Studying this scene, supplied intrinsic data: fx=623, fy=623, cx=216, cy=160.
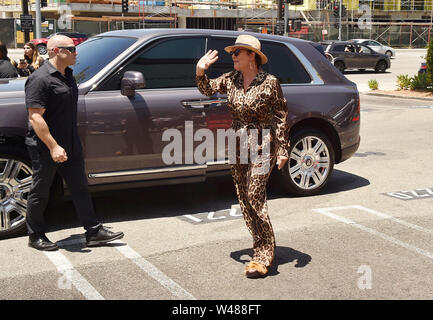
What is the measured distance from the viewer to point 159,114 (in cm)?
615

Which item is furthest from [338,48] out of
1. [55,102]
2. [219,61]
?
[55,102]

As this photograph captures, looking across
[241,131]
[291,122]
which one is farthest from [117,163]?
[291,122]

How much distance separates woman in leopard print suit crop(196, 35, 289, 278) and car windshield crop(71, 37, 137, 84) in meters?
1.65

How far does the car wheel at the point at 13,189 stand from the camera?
5578mm

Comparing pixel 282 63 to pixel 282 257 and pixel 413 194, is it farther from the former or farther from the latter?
pixel 282 257

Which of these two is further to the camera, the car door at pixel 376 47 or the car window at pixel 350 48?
the car door at pixel 376 47

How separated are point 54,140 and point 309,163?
326 cm

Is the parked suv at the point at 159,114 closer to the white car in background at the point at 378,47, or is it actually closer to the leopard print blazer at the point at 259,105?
the leopard print blazer at the point at 259,105

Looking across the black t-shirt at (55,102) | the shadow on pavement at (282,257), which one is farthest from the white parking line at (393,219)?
the black t-shirt at (55,102)

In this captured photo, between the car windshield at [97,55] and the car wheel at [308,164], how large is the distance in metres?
2.18

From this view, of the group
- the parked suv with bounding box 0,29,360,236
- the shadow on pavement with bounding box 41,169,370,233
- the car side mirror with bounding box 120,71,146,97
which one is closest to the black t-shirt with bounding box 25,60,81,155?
the parked suv with bounding box 0,29,360,236

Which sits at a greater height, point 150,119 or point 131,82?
point 131,82

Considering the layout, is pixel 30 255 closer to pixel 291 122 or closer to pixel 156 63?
pixel 156 63

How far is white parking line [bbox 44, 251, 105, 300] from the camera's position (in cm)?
440
